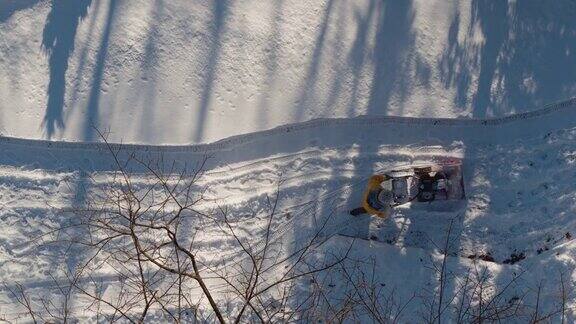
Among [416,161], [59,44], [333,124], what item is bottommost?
[416,161]

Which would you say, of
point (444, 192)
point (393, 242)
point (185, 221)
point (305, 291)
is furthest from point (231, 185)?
point (444, 192)

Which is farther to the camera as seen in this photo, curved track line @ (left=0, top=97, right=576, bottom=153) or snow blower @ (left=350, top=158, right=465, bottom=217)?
curved track line @ (left=0, top=97, right=576, bottom=153)

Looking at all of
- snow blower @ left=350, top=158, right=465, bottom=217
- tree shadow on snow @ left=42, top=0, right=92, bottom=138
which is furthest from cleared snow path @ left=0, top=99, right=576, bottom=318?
tree shadow on snow @ left=42, top=0, right=92, bottom=138

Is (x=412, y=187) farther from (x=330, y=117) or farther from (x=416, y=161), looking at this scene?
(x=330, y=117)

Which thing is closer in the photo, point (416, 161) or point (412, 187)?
point (412, 187)

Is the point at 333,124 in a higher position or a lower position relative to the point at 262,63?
lower

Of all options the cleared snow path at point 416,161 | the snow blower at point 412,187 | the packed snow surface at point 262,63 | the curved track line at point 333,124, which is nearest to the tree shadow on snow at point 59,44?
the packed snow surface at point 262,63

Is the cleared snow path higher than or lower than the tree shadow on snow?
lower

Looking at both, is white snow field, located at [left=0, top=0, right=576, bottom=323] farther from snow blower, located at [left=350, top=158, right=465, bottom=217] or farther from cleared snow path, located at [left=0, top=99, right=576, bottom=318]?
snow blower, located at [left=350, top=158, right=465, bottom=217]

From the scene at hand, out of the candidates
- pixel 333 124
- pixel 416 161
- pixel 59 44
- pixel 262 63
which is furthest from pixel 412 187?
pixel 59 44
